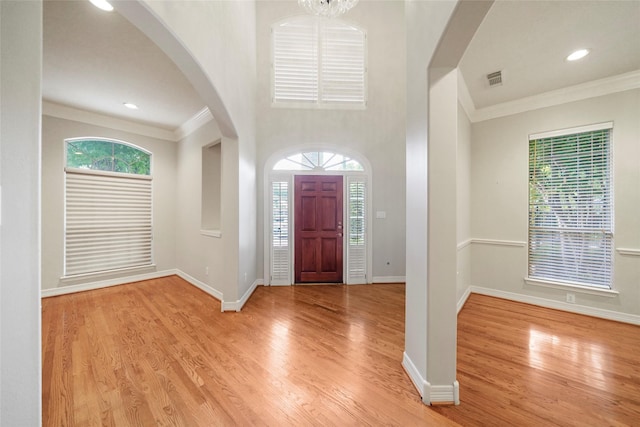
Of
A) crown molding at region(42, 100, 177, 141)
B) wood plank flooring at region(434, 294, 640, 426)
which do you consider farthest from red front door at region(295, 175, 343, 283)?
crown molding at region(42, 100, 177, 141)

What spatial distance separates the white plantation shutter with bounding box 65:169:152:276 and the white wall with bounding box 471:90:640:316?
5.68m

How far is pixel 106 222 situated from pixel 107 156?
43.9 inches

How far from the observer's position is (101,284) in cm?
385

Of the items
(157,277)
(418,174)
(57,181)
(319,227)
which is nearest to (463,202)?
(418,174)

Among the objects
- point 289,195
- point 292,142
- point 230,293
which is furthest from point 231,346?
point 292,142

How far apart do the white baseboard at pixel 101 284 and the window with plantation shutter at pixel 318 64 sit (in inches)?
152

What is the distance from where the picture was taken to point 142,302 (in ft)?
10.7

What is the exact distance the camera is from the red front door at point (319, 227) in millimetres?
4145

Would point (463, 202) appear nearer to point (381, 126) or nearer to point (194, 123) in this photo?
point (381, 126)

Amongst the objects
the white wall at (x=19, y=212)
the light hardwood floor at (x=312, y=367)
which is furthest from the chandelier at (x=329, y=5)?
the light hardwood floor at (x=312, y=367)

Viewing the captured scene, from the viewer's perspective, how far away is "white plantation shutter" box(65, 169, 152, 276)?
11.9 ft

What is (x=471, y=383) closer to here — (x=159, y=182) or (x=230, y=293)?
(x=230, y=293)

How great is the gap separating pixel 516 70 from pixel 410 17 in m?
1.72

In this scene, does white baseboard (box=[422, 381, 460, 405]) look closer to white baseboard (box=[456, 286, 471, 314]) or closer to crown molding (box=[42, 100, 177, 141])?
white baseboard (box=[456, 286, 471, 314])
